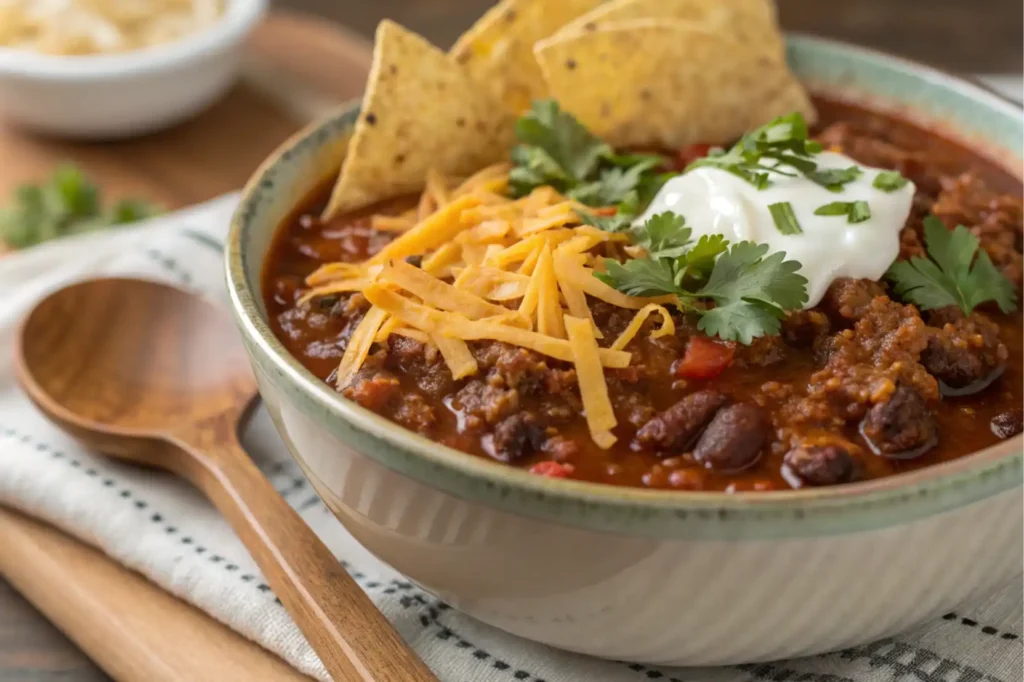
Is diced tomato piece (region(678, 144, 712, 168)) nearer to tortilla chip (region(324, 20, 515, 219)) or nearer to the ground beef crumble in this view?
tortilla chip (region(324, 20, 515, 219))

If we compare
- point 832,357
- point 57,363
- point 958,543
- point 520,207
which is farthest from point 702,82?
point 57,363

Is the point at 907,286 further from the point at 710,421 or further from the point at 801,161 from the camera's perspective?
the point at 710,421

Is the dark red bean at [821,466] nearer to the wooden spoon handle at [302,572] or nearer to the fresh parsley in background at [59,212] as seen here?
the wooden spoon handle at [302,572]

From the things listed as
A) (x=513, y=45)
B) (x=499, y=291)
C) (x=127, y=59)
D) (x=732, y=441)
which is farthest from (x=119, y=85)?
(x=732, y=441)

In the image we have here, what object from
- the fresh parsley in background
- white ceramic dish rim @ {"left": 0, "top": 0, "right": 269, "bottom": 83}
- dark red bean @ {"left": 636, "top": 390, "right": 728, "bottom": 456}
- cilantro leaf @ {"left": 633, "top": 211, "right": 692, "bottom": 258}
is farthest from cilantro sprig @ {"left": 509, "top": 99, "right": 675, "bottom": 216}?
white ceramic dish rim @ {"left": 0, "top": 0, "right": 269, "bottom": 83}

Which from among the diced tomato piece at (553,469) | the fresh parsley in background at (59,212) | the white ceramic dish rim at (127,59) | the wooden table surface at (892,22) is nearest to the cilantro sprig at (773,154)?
the diced tomato piece at (553,469)
